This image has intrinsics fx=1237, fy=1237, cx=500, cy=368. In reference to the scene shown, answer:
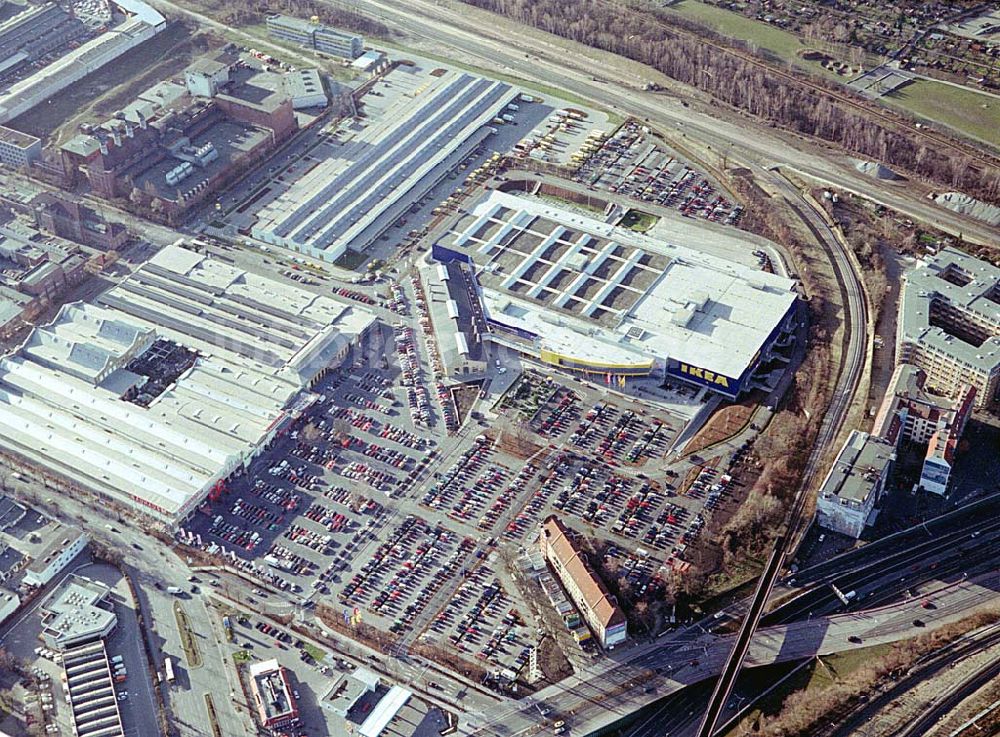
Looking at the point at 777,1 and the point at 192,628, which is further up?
the point at 777,1

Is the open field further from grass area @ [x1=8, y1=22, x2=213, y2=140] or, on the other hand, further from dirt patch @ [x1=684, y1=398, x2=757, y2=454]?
dirt patch @ [x1=684, y1=398, x2=757, y2=454]

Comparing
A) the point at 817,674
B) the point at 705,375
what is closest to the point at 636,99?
the point at 705,375

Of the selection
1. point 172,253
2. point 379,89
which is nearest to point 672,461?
point 172,253

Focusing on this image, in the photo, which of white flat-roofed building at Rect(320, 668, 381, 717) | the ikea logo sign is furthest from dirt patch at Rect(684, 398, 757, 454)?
white flat-roofed building at Rect(320, 668, 381, 717)

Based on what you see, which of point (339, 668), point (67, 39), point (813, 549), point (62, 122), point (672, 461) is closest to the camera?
point (339, 668)

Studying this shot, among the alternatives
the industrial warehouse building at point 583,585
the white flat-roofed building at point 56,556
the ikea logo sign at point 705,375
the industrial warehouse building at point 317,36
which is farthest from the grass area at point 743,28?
the white flat-roofed building at point 56,556

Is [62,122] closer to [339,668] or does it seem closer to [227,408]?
[227,408]
